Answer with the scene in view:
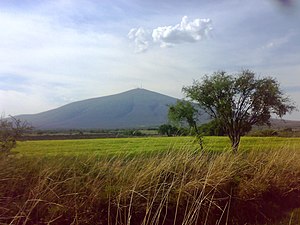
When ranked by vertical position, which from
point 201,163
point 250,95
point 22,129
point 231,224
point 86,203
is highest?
point 250,95

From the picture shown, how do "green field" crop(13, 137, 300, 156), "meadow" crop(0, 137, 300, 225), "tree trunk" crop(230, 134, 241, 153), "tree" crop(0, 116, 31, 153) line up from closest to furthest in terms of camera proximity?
"meadow" crop(0, 137, 300, 225) < "green field" crop(13, 137, 300, 156) < "tree" crop(0, 116, 31, 153) < "tree trunk" crop(230, 134, 241, 153)

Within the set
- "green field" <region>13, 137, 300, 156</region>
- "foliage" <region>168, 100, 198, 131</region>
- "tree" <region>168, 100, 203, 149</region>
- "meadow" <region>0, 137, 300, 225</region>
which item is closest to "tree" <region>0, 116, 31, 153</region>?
"green field" <region>13, 137, 300, 156</region>

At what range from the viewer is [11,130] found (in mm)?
12094

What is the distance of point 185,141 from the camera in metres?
10.4

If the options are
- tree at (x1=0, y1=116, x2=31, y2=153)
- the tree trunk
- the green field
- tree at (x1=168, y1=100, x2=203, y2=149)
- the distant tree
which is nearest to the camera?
the green field

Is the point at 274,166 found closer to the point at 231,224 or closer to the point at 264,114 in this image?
the point at 231,224

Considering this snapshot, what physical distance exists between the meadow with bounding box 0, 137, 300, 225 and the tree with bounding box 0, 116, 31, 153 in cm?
251

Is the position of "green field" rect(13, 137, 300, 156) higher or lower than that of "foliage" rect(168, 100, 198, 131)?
lower

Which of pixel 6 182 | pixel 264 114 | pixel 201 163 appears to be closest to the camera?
pixel 6 182

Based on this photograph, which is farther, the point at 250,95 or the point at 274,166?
the point at 250,95

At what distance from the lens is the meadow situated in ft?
22.7

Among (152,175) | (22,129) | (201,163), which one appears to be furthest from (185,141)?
(22,129)

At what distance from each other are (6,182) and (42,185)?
2.39ft

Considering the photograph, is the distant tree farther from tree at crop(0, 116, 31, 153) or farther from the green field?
tree at crop(0, 116, 31, 153)
